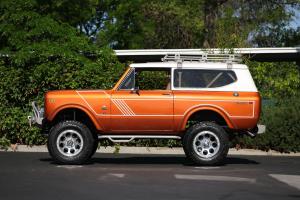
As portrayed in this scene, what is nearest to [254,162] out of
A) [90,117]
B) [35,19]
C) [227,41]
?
[90,117]

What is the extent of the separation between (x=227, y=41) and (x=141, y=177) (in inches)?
455

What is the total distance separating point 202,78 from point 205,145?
1.37 m

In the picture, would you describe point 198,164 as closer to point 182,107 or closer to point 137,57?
point 182,107

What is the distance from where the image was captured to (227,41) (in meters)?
21.6

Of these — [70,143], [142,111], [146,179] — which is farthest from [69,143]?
[146,179]

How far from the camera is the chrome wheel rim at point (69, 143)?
13.1 meters

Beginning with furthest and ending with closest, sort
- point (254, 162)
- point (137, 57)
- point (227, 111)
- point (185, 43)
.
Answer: point (185, 43) < point (137, 57) < point (254, 162) < point (227, 111)

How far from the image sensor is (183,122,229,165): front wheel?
12.9 m

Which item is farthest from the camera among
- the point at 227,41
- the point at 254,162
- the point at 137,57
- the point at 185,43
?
the point at 185,43

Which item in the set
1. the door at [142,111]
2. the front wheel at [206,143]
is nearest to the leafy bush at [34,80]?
the door at [142,111]

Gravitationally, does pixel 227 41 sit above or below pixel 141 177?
above

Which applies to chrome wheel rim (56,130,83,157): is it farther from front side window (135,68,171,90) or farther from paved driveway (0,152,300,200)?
front side window (135,68,171,90)

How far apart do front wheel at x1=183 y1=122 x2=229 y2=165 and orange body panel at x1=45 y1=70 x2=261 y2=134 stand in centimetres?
26

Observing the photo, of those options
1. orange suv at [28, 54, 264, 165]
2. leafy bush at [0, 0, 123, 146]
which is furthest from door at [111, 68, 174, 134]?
leafy bush at [0, 0, 123, 146]
